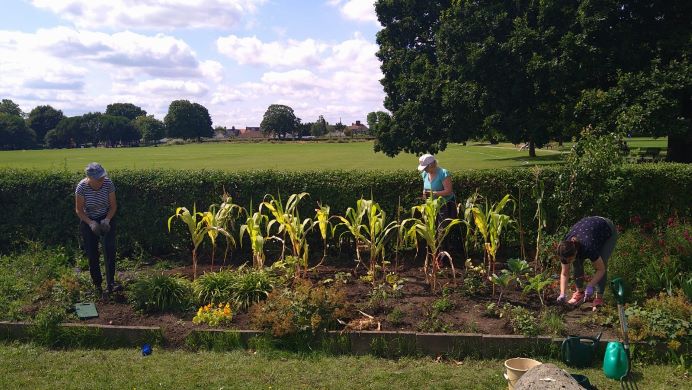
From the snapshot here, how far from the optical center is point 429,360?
17.5 ft

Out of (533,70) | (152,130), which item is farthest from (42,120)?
(533,70)

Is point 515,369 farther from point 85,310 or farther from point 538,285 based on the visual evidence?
point 85,310

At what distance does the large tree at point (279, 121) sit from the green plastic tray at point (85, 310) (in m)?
122

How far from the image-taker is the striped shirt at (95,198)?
23.5 feet

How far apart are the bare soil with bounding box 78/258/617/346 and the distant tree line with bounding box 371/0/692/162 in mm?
11422

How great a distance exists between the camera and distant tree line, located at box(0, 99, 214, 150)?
339ft

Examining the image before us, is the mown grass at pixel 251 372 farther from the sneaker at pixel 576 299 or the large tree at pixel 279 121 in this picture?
the large tree at pixel 279 121

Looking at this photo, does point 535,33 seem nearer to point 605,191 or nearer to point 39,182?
point 605,191

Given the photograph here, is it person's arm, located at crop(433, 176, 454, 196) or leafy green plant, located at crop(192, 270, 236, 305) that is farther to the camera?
person's arm, located at crop(433, 176, 454, 196)

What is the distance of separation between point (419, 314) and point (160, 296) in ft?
10.2

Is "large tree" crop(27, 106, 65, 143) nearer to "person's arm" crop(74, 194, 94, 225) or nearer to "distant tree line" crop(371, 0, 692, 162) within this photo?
"distant tree line" crop(371, 0, 692, 162)

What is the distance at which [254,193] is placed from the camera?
30.5ft

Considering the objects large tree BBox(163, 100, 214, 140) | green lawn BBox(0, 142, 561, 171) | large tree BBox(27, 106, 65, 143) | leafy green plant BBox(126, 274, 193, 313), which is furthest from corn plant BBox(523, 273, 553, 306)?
large tree BBox(27, 106, 65, 143)

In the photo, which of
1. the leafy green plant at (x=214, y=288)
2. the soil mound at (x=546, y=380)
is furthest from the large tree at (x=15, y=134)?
the soil mound at (x=546, y=380)
